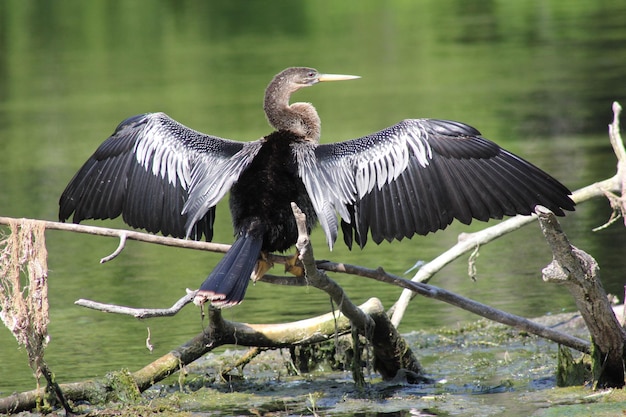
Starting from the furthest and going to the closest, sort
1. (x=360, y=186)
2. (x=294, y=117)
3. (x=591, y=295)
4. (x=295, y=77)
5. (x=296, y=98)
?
(x=296, y=98)
(x=295, y=77)
(x=294, y=117)
(x=360, y=186)
(x=591, y=295)

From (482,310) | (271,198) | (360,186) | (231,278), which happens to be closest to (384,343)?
(482,310)

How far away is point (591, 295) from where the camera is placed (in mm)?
6020

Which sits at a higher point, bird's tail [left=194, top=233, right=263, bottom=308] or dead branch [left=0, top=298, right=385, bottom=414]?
bird's tail [left=194, top=233, right=263, bottom=308]

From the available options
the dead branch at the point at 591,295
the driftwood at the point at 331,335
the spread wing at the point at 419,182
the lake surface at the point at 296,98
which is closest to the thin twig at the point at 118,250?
the driftwood at the point at 331,335

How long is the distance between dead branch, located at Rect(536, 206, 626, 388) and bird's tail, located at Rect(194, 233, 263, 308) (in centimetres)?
146

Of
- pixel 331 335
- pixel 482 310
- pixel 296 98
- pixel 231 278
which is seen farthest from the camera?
pixel 296 98

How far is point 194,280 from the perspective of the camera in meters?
9.98

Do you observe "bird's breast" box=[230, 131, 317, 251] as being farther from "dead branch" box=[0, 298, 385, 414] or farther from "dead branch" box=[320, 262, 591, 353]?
"dead branch" box=[0, 298, 385, 414]

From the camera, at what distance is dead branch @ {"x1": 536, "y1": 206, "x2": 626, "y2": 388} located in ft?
19.1

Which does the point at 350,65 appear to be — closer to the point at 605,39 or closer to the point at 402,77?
the point at 402,77

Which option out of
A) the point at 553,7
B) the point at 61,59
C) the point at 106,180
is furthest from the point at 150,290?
the point at 553,7

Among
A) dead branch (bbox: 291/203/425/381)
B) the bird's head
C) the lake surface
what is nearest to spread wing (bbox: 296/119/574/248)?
dead branch (bbox: 291/203/425/381)

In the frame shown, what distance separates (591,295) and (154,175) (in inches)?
99.9

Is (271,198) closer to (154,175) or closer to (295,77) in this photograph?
(154,175)
